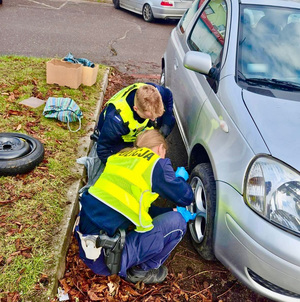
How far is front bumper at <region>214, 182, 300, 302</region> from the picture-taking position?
196 centimetres

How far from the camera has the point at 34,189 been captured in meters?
3.10

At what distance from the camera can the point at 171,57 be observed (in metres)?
4.45

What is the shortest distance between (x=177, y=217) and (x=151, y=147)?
557 mm

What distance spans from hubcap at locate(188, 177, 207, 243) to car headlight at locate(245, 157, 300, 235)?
719mm

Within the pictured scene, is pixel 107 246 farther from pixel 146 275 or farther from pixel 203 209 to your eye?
pixel 203 209

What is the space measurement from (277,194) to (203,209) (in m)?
0.83

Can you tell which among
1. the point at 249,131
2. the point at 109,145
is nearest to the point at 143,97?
the point at 109,145

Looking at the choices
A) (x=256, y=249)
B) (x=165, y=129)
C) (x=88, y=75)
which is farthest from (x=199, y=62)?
(x=88, y=75)

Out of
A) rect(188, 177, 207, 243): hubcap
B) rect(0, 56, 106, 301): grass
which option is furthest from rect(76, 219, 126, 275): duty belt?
rect(188, 177, 207, 243): hubcap

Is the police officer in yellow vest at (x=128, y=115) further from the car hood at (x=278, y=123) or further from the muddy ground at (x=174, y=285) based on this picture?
the muddy ground at (x=174, y=285)

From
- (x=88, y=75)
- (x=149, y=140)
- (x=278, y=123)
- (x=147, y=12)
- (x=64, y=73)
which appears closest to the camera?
(x=278, y=123)

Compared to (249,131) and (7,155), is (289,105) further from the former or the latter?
(7,155)

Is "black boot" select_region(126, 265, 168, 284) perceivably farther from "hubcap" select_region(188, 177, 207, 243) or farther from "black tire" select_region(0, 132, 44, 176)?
"black tire" select_region(0, 132, 44, 176)

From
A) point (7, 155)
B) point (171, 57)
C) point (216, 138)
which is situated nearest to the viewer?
point (216, 138)
